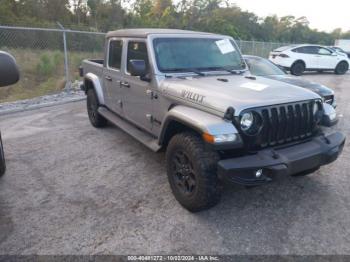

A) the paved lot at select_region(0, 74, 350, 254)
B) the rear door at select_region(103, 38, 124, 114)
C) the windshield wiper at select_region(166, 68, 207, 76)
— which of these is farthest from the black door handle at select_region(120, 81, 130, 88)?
the paved lot at select_region(0, 74, 350, 254)

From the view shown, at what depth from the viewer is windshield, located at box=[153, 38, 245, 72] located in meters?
3.91

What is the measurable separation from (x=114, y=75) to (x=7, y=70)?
8.51 feet

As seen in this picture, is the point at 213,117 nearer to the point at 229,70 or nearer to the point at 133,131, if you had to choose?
the point at 229,70

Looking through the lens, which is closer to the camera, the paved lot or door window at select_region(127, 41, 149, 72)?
the paved lot

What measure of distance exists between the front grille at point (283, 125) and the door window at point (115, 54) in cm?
269

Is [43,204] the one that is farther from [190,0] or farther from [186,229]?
[190,0]

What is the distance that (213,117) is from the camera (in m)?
2.97

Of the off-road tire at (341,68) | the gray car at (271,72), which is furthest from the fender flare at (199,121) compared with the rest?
the off-road tire at (341,68)

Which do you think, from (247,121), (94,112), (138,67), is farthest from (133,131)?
(247,121)

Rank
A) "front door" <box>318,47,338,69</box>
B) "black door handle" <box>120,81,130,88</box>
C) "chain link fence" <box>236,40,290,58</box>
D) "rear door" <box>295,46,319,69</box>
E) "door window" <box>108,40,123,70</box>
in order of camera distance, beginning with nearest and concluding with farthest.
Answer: "black door handle" <box>120,81,130,88</box>
"door window" <box>108,40,123,70</box>
"rear door" <box>295,46,319,69</box>
"front door" <box>318,47,338,69</box>
"chain link fence" <box>236,40,290,58</box>

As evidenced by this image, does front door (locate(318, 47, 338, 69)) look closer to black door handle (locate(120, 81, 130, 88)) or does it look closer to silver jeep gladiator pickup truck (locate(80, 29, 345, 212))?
silver jeep gladiator pickup truck (locate(80, 29, 345, 212))

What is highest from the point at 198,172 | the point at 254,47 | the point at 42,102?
the point at 254,47

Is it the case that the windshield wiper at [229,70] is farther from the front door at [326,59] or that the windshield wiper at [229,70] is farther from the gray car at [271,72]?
the front door at [326,59]

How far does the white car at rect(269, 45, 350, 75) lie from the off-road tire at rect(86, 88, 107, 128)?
11.7m
